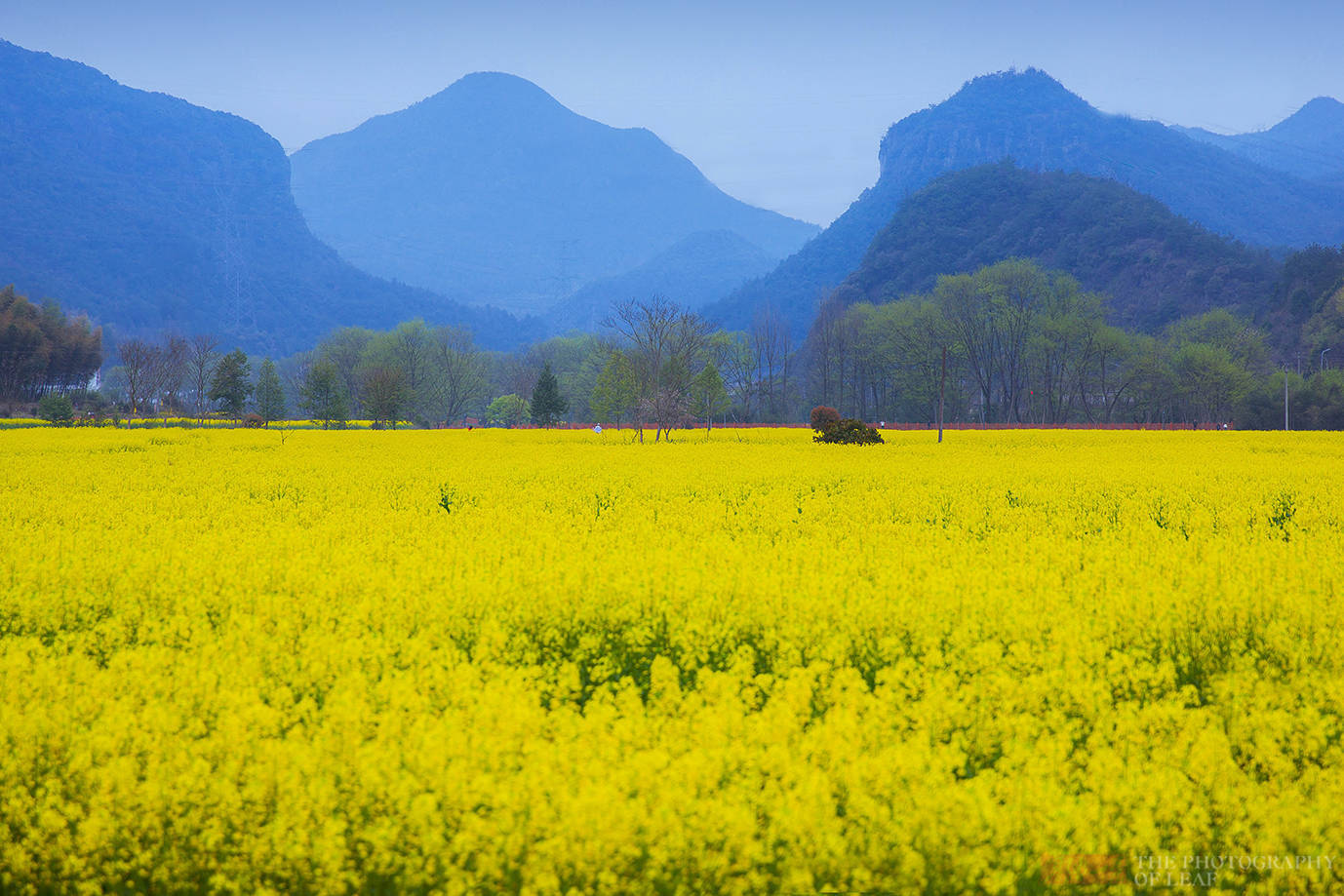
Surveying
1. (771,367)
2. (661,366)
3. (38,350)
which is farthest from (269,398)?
(771,367)

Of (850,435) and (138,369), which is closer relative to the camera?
(850,435)

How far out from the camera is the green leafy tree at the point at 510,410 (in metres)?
112

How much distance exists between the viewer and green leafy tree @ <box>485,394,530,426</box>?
111875mm

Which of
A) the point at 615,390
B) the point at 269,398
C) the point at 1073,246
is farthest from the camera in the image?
the point at 1073,246

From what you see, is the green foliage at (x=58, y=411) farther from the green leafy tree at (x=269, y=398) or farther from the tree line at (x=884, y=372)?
the green leafy tree at (x=269, y=398)

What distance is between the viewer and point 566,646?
6.77 m

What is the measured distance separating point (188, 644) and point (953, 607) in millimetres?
6282

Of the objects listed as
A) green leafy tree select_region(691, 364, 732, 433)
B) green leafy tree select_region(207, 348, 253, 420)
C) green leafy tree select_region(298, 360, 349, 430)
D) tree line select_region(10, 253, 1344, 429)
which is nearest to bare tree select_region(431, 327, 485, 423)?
tree line select_region(10, 253, 1344, 429)

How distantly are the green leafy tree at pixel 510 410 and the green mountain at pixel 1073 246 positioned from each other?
57.7 metres

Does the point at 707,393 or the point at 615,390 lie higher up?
the point at 615,390

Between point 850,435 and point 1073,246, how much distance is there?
4519 inches

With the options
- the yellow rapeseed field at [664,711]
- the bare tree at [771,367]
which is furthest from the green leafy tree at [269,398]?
the yellow rapeseed field at [664,711]

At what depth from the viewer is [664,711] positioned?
4.95 metres

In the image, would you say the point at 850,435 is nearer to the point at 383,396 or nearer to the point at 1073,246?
the point at 383,396
